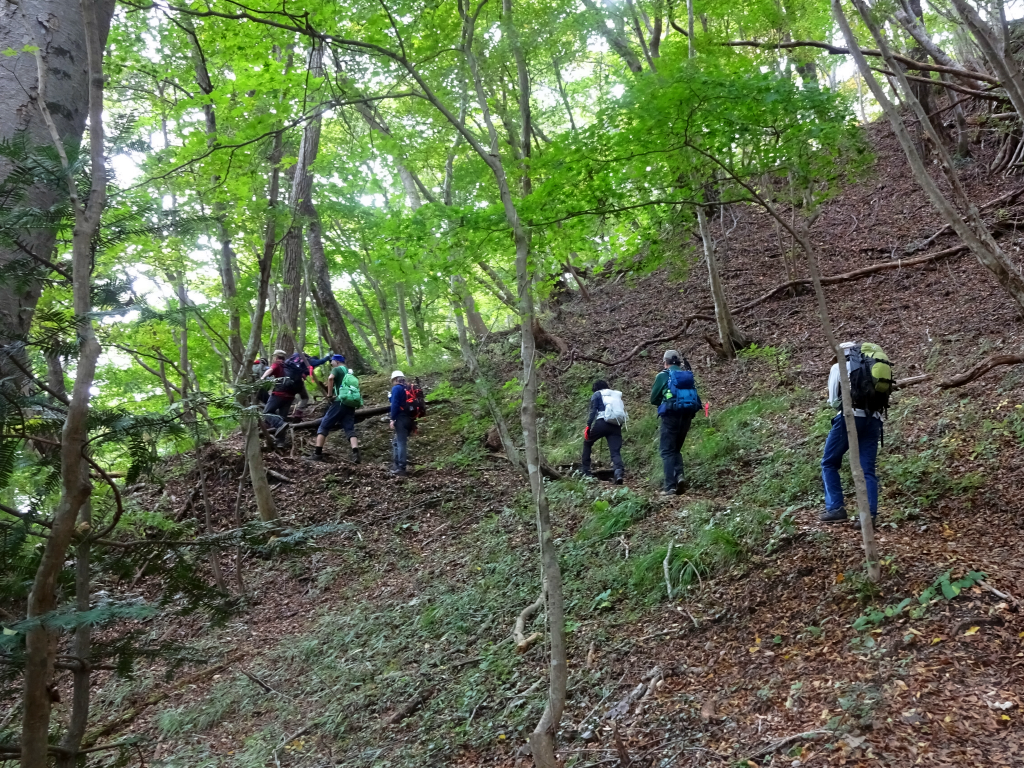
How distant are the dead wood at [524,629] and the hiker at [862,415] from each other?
275cm

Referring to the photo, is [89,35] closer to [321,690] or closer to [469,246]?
[469,246]

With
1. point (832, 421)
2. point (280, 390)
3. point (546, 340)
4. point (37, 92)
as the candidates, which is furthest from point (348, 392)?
point (37, 92)

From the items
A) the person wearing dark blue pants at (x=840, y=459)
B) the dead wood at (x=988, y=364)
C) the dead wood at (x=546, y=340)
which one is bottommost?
the person wearing dark blue pants at (x=840, y=459)

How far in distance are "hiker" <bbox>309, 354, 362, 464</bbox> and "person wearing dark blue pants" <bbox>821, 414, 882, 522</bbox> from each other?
7.34 meters

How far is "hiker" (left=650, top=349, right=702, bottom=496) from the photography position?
774 cm

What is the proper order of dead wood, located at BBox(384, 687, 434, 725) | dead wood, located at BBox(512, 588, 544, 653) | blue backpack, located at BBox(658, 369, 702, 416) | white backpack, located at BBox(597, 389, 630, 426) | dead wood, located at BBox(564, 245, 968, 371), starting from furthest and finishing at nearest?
dead wood, located at BBox(564, 245, 968, 371) → white backpack, located at BBox(597, 389, 630, 426) → blue backpack, located at BBox(658, 369, 702, 416) → dead wood, located at BBox(512, 588, 544, 653) → dead wood, located at BBox(384, 687, 434, 725)

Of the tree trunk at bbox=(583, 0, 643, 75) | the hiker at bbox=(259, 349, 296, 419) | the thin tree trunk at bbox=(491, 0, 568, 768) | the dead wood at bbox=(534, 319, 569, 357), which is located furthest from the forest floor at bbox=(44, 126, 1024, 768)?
the tree trunk at bbox=(583, 0, 643, 75)

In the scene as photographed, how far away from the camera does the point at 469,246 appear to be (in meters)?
5.36

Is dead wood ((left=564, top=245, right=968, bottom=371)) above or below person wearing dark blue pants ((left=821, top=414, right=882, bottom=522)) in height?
above

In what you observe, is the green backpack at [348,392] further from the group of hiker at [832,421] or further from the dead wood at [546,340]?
the dead wood at [546,340]

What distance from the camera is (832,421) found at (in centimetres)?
635

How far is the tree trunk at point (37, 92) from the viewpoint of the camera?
2.20 m

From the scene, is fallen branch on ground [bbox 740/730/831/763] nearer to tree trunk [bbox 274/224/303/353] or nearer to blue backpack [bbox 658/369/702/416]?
blue backpack [bbox 658/369/702/416]

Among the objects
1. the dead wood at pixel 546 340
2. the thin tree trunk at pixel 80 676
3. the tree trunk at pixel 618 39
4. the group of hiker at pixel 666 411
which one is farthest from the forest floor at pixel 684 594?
the tree trunk at pixel 618 39
